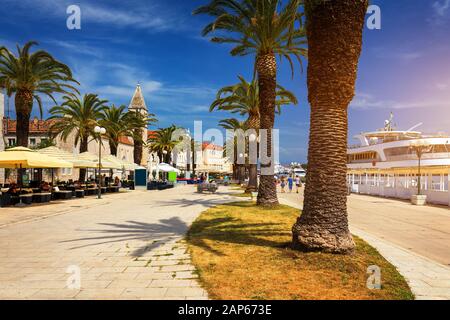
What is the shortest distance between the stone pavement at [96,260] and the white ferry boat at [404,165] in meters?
20.9

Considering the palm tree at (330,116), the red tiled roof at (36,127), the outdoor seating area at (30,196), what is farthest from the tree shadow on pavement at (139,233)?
the red tiled roof at (36,127)

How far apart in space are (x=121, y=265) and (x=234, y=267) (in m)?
2.29

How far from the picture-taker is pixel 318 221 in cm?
715

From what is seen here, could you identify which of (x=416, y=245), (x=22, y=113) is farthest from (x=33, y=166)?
(x=416, y=245)

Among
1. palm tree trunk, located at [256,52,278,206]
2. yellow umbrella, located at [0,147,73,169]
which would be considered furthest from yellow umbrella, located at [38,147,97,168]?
palm tree trunk, located at [256,52,278,206]

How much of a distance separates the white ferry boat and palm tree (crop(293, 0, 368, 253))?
19324 millimetres

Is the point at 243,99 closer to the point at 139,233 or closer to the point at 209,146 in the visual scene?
the point at 139,233

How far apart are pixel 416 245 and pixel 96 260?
8535mm

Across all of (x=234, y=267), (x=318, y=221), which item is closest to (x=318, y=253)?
(x=318, y=221)

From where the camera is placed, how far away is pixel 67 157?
2198cm

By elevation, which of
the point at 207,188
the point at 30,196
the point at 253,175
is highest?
the point at 253,175

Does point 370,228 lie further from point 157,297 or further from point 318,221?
point 157,297

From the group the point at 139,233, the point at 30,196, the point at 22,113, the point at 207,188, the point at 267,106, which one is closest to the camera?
the point at 139,233
